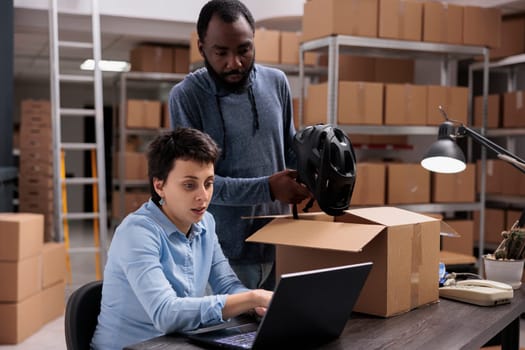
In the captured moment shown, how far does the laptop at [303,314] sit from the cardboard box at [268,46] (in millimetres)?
4120

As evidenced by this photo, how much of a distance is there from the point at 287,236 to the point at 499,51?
4.12 meters

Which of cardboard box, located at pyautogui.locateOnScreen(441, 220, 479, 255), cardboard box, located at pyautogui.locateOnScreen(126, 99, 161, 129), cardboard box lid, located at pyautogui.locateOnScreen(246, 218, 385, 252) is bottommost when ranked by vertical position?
cardboard box, located at pyautogui.locateOnScreen(441, 220, 479, 255)

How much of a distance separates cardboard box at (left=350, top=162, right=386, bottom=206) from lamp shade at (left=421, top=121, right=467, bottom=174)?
2.11 metres

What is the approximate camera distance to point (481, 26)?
179 inches

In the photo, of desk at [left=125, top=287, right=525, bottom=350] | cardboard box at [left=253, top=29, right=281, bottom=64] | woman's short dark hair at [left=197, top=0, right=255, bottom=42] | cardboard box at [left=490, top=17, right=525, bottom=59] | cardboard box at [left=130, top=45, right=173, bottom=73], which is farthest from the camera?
cardboard box at [left=130, top=45, right=173, bottom=73]

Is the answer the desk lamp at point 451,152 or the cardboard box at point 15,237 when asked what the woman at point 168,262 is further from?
the cardboard box at point 15,237

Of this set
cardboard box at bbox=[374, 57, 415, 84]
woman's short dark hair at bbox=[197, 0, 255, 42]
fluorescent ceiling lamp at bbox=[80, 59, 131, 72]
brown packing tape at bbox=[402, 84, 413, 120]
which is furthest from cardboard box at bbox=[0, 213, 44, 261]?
fluorescent ceiling lamp at bbox=[80, 59, 131, 72]

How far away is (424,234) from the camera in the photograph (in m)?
1.67

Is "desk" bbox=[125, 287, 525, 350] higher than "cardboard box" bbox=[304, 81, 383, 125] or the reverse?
the reverse

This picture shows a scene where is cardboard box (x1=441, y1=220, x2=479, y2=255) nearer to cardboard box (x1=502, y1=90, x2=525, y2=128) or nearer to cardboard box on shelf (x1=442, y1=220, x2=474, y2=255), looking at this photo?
cardboard box on shelf (x1=442, y1=220, x2=474, y2=255)

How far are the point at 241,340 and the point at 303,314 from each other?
0.15m

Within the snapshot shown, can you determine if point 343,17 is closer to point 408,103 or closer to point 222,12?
point 408,103

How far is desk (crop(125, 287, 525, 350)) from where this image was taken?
132cm

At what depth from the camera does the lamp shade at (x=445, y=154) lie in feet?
6.40
